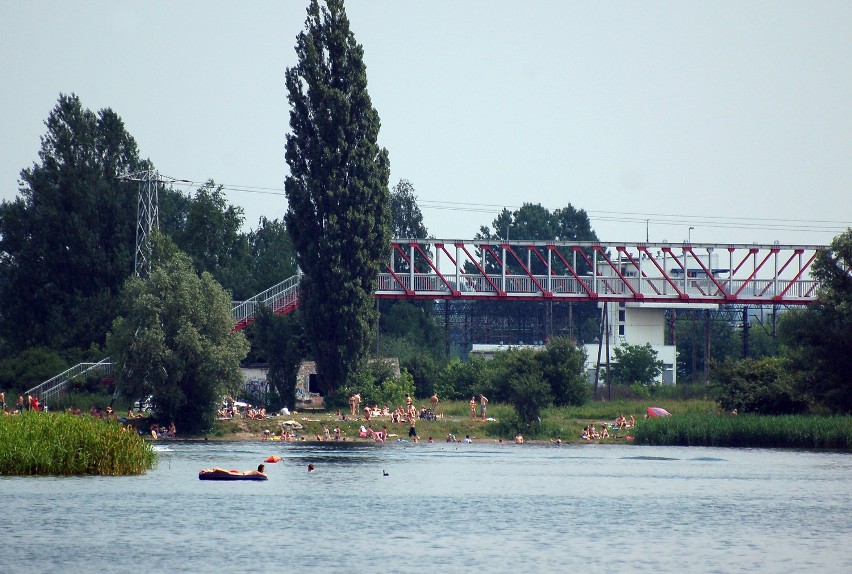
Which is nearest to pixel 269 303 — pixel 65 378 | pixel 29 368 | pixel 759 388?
pixel 65 378

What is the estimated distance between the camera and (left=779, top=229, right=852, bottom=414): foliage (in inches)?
2857

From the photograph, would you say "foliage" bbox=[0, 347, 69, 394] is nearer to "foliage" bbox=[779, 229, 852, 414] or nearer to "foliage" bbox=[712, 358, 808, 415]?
"foliage" bbox=[712, 358, 808, 415]

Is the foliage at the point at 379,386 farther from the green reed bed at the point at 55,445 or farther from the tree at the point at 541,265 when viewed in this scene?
the tree at the point at 541,265

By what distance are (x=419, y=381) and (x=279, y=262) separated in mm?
40397

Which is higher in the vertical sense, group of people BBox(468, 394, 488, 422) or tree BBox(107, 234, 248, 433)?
tree BBox(107, 234, 248, 433)

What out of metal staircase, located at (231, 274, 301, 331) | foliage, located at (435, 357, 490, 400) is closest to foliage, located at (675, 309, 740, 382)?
foliage, located at (435, 357, 490, 400)

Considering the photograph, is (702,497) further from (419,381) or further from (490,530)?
(419,381)

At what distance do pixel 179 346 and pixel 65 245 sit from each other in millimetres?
29817

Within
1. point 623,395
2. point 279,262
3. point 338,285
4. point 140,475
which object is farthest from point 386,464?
point 279,262

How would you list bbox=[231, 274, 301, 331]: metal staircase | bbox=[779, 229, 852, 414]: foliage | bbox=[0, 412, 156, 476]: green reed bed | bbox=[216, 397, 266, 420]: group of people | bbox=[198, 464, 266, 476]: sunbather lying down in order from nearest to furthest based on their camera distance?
1. bbox=[0, 412, 156, 476]: green reed bed
2. bbox=[198, 464, 266, 476]: sunbather lying down
3. bbox=[779, 229, 852, 414]: foliage
4. bbox=[216, 397, 266, 420]: group of people
5. bbox=[231, 274, 301, 331]: metal staircase

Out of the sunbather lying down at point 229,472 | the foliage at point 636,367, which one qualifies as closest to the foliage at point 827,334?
the sunbather lying down at point 229,472

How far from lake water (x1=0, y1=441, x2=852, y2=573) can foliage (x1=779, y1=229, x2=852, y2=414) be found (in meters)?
9.92

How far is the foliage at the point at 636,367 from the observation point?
11812 centimetres

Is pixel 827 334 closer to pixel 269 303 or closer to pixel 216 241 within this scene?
pixel 269 303
